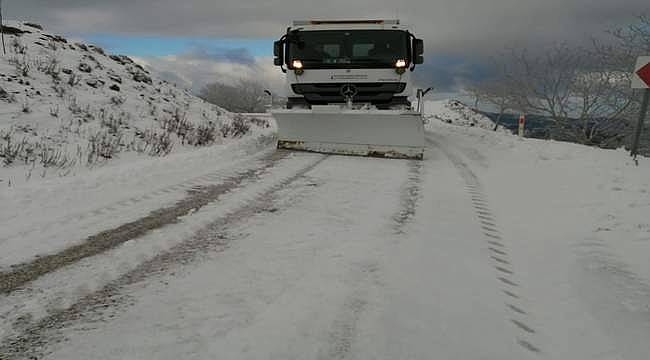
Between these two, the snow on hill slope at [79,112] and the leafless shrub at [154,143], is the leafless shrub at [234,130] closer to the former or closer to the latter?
the snow on hill slope at [79,112]

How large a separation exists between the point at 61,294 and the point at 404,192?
3922mm

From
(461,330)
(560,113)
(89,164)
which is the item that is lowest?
(461,330)

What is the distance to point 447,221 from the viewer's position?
4.30m

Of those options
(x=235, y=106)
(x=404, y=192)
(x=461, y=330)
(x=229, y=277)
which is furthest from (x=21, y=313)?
(x=235, y=106)

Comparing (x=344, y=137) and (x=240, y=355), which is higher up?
(x=344, y=137)

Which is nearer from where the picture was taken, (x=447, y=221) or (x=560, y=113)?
(x=447, y=221)

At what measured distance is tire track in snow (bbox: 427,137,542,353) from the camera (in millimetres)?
2309

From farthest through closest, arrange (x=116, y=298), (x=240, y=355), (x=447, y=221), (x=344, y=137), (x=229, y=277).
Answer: (x=344, y=137), (x=447, y=221), (x=229, y=277), (x=116, y=298), (x=240, y=355)

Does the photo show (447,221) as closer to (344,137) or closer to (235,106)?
(344,137)

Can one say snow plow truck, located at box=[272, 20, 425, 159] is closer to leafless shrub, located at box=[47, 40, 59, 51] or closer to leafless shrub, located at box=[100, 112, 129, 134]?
leafless shrub, located at box=[100, 112, 129, 134]

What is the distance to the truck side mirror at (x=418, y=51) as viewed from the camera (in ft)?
30.1

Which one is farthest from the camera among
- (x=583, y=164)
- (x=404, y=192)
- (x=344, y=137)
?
(x=344, y=137)

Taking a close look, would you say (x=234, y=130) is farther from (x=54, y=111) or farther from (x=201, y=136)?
(x=54, y=111)

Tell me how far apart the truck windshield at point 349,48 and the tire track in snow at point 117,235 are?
4.38m
